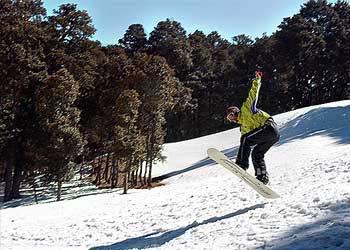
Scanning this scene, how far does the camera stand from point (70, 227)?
10.8m

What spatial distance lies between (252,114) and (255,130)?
28 cm

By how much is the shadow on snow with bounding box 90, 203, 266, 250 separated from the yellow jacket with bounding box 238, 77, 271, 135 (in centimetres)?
139

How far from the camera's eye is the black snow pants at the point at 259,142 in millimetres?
8656

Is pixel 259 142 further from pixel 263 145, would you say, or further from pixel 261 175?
pixel 261 175

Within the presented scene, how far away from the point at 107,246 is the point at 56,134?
13891mm

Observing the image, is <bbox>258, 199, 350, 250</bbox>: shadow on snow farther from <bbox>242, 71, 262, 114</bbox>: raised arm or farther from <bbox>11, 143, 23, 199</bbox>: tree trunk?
<bbox>11, 143, 23, 199</bbox>: tree trunk

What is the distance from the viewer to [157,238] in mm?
8023

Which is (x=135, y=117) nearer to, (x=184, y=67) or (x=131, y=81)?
(x=131, y=81)

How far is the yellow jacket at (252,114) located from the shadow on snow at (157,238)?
4.57ft

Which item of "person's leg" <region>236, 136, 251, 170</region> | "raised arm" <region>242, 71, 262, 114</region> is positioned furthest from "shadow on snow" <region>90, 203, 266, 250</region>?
"raised arm" <region>242, 71, 262, 114</region>

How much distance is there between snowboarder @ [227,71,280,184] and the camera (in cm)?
865

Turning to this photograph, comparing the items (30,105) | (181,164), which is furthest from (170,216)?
(181,164)

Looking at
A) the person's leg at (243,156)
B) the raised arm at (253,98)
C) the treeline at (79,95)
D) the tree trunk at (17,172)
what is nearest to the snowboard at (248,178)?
the person's leg at (243,156)

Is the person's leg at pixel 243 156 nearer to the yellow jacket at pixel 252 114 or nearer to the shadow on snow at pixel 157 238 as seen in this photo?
the yellow jacket at pixel 252 114
